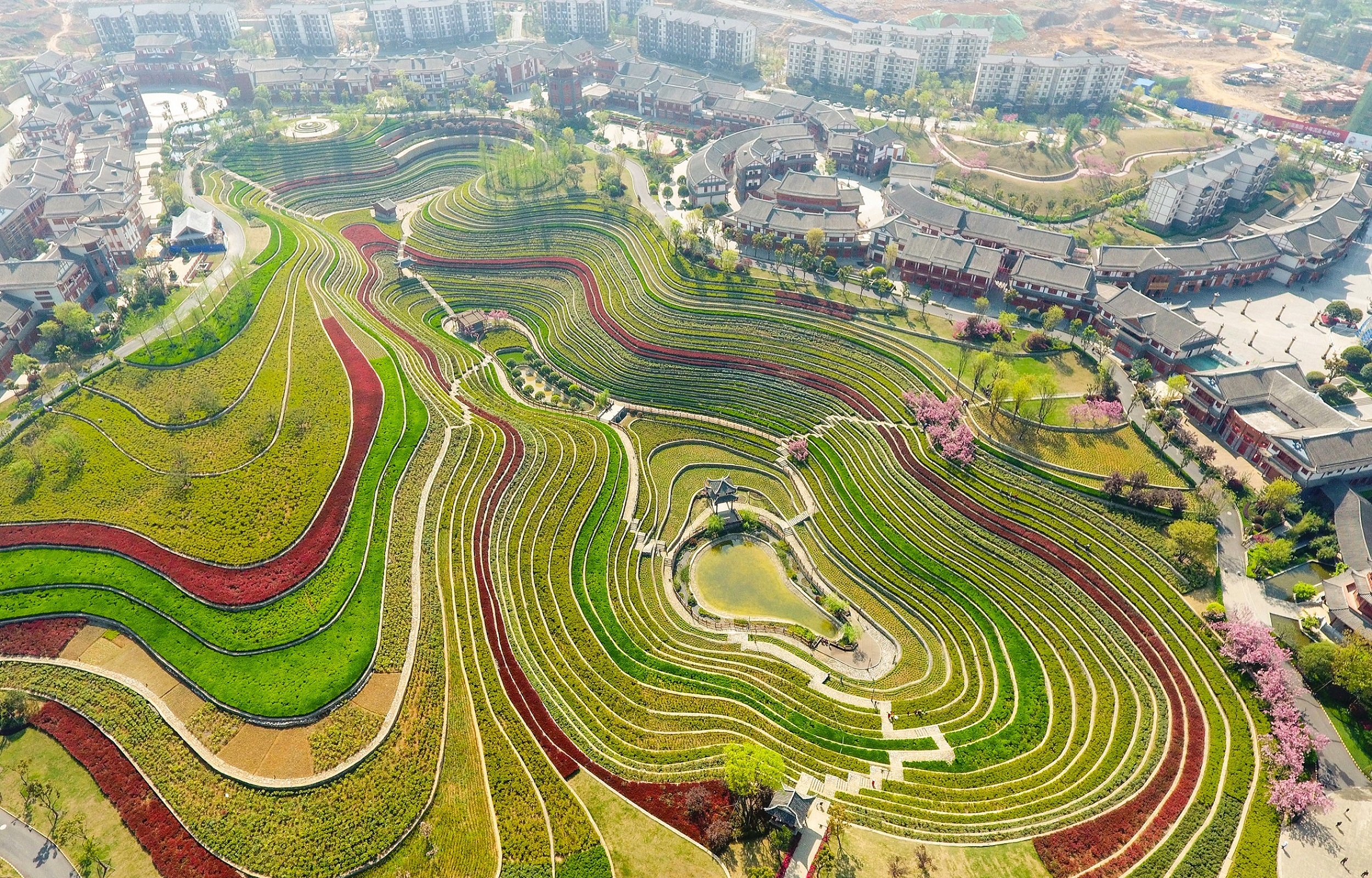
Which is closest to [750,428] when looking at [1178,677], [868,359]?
[868,359]

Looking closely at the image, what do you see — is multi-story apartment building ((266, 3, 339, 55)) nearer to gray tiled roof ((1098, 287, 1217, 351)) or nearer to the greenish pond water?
the greenish pond water

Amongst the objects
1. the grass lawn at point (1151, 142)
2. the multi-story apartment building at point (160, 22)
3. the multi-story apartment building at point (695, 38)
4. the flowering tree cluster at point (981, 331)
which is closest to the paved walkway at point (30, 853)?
the flowering tree cluster at point (981, 331)

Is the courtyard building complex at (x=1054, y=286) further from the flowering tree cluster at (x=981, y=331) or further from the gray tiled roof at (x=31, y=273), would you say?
the gray tiled roof at (x=31, y=273)

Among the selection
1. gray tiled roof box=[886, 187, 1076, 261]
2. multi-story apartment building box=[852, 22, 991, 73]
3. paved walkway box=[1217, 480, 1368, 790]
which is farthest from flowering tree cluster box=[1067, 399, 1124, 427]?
multi-story apartment building box=[852, 22, 991, 73]

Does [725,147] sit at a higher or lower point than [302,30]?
lower

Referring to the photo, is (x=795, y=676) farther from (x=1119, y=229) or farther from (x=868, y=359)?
(x=1119, y=229)

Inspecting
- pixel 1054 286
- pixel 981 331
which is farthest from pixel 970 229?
pixel 981 331

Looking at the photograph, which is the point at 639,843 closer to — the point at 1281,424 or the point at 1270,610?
the point at 1270,610
